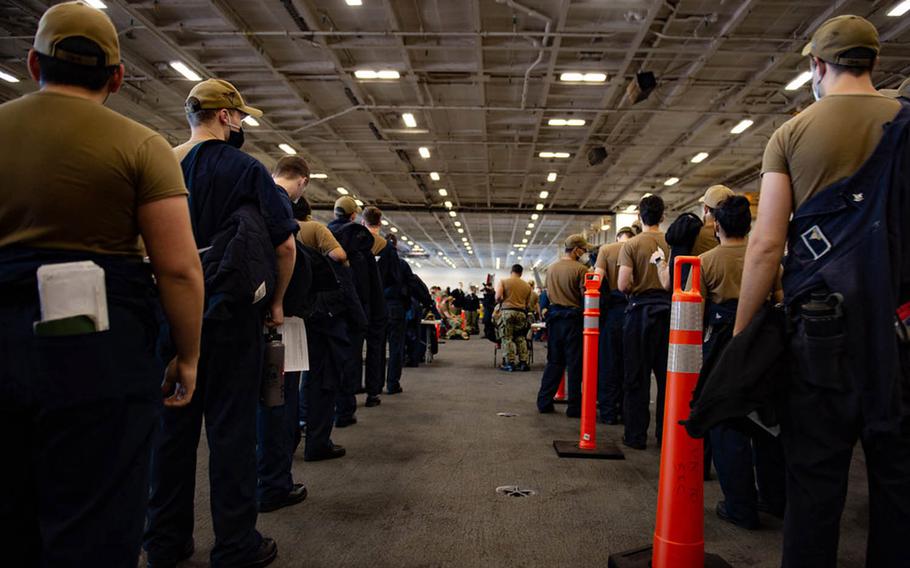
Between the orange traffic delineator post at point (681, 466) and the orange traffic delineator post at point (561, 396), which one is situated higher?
the orange traffic delineator post at point (681, 466)

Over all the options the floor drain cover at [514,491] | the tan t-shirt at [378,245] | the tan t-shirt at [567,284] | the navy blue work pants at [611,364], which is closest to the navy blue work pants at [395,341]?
the tan t-shirt at [378,245]

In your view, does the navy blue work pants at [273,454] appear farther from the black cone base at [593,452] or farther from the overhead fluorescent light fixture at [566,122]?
the overhead fluorescent light fixture at [566,122]

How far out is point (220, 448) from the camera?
81.8 inches

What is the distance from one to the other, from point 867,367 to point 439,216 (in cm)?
2500

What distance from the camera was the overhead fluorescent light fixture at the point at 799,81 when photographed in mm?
10055

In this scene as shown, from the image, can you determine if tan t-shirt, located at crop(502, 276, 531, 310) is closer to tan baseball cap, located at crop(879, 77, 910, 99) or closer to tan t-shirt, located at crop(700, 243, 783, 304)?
tan t-shirt, located at crop(700, 243, 783, 304)

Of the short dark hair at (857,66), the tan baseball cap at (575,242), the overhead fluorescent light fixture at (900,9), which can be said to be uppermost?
the overhead fluorescent light fixture at (900,9)

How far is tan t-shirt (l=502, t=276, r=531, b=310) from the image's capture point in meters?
8.96

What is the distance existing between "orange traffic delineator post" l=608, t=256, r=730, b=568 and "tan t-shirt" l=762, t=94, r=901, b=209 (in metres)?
0.62

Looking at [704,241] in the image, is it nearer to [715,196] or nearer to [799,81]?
[715,196]

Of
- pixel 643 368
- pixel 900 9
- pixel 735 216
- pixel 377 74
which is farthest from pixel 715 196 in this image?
pixel 377 74

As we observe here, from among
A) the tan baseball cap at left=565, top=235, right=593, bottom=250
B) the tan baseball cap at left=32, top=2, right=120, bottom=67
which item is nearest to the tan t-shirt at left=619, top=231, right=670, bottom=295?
the tan baseball cap at left=565, top=235, right=593, bottom=250

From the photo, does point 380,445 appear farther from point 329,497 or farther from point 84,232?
point 84,232

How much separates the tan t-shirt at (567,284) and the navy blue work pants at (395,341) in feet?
6.38
